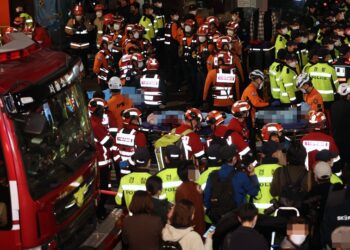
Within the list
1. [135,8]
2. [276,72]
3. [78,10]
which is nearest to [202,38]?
[276,72]

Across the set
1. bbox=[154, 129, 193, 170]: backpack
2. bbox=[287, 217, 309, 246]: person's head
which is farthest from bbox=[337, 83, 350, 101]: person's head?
bbox=[287, 217, 309, 246]: person's head

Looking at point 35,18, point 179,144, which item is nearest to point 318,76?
point 179,144

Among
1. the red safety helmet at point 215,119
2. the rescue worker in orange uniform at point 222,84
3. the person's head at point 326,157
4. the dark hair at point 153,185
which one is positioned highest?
the dark hair at point 153,185

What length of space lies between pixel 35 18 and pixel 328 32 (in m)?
8.33

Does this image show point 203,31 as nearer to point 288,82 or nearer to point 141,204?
point 288,82

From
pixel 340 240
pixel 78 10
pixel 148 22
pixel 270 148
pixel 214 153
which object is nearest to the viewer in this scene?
pixel 340 240

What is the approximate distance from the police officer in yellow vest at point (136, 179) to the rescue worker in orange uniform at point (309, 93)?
4.81m

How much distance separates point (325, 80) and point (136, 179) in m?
6.46

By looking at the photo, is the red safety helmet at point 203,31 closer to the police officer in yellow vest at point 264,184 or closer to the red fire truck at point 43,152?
the police officer in yellow vest at point 264,184

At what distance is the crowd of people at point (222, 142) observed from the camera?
9516 millimetres

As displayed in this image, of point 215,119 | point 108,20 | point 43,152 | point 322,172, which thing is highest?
point 43,152

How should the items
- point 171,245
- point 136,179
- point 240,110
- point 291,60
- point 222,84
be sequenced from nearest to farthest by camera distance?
point 171,245
point 136,179
point 240,110
point 291,60
point 222,84

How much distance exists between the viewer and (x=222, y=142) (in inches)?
500

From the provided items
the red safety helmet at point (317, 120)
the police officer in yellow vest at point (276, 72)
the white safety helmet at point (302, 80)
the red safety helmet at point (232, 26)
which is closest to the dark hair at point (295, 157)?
the red safety helmet at point (317, 120)
